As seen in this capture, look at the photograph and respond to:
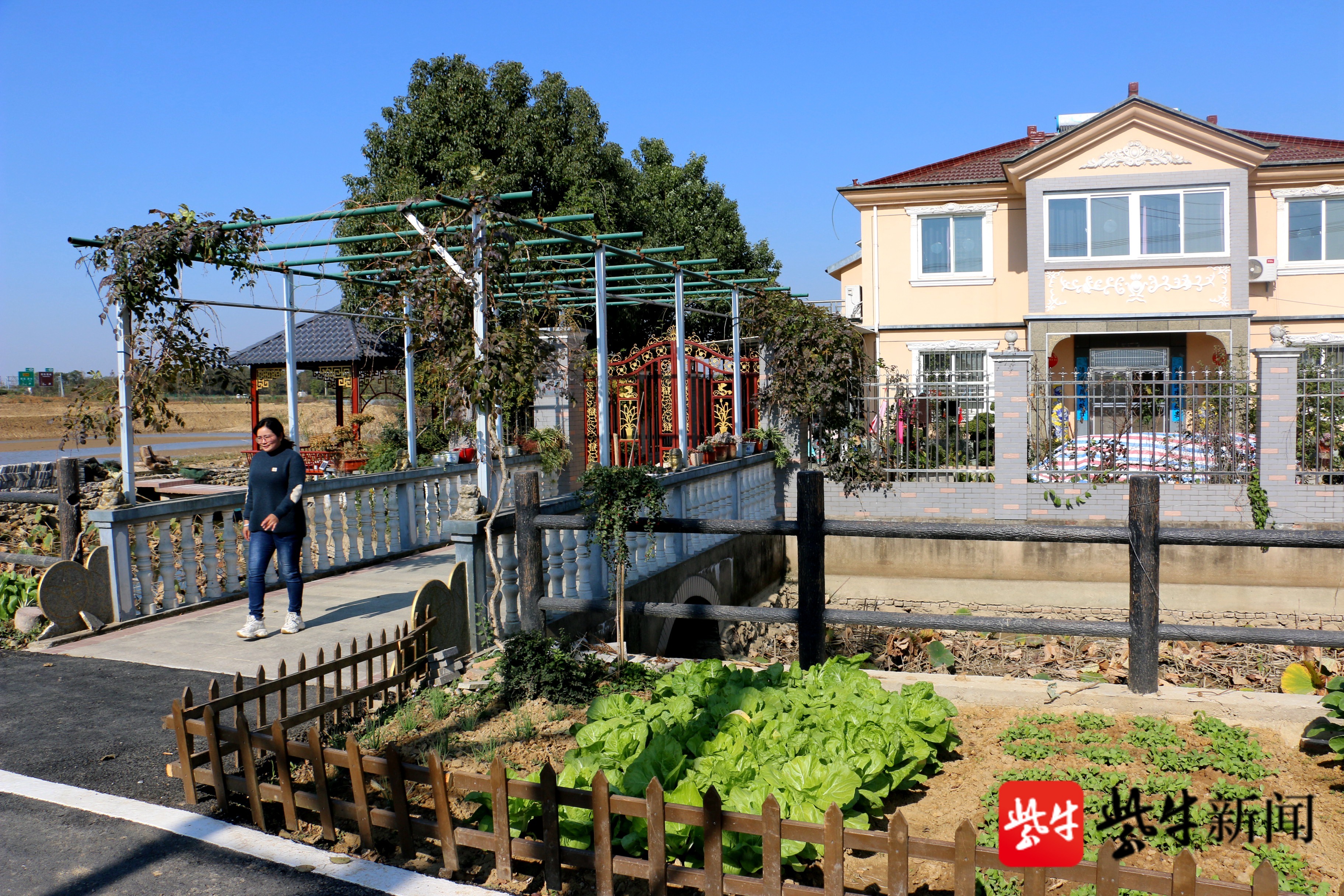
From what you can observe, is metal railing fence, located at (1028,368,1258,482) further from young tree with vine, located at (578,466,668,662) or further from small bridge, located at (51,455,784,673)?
young tree with vine, located at (578,466,668,662)

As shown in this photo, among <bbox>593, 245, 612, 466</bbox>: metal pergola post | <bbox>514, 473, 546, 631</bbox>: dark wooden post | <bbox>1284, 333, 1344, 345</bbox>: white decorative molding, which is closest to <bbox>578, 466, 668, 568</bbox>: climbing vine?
<bbox>514, 473, 546, 631</bbox>: dark wooden post

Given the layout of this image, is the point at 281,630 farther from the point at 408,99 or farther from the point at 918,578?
the point at 408,99

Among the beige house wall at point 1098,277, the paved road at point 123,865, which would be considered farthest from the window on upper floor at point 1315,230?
the paved road at point 123,865

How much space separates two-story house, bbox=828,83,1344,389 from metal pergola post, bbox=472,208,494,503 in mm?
12864

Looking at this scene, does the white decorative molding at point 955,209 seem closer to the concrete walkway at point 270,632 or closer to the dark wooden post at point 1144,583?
the concrete walkway at point 270,632

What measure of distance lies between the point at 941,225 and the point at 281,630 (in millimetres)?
17726

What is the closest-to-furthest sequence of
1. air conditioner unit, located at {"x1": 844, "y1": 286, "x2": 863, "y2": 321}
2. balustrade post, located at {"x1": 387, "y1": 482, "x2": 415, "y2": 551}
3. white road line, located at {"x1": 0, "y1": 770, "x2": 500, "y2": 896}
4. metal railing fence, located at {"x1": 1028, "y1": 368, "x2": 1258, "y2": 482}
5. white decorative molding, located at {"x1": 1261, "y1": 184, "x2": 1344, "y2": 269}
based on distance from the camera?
white road line, located at {"x1": 0, "y1": 770, "x2": 500, "y2": 896} → balustrade post, located at {"x1": 387, "y1": 482, "x2": 415, "y2": 551} → metal railing fence, located at {"x1": 1028, "y1": 368, "x2": 1258, "y2": 482} → white decorative molding, located at {"x1": 1261, "y1": 184, "x2": 1344, "y2": 269} → air conditioner unit, located at {"x1": 844, "y1": 286, "x2": 863, "y2": 321}

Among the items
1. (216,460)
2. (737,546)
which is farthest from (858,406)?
(216,460)

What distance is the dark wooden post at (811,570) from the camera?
→ 561 centimetres

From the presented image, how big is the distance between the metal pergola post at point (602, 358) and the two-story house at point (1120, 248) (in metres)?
10.3

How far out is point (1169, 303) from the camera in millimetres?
19281

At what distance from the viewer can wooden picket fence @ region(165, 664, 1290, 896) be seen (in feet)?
8.78

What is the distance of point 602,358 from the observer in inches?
372

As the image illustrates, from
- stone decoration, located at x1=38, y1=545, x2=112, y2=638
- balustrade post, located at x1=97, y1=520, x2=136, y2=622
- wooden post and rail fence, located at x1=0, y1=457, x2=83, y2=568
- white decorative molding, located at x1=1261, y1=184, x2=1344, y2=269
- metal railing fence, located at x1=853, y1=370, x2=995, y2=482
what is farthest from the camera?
white decorative molding, located at x1=1261, y1=184, x2=1344, y2=269
